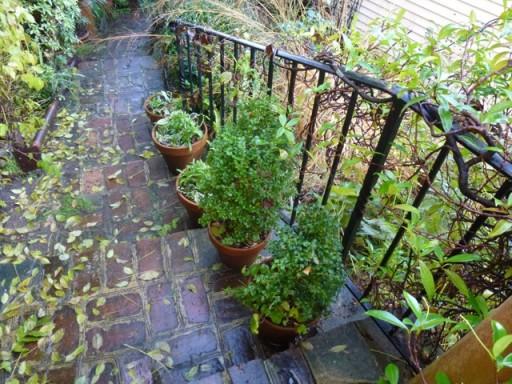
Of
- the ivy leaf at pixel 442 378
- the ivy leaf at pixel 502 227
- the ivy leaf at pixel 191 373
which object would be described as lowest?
the ivy leaf at pixel 191 373

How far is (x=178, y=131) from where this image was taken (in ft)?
8.11

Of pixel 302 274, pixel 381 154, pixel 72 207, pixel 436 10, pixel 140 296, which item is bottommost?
pixel 72 207

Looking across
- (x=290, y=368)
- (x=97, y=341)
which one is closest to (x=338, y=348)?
(x=290, y=368)

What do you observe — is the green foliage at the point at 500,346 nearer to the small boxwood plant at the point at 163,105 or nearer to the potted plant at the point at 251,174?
the potted plant at the point at 251,174

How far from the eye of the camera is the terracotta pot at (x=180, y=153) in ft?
7.84

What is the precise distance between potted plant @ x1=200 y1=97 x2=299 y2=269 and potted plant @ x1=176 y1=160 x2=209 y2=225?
419 mm

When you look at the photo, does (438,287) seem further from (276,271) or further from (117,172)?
(117,172)

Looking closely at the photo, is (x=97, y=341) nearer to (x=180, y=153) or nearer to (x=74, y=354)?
(x=74, y=354)

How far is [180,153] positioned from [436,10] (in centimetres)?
463

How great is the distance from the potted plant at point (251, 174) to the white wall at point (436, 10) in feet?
11.5

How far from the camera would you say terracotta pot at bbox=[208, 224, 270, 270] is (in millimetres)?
1655

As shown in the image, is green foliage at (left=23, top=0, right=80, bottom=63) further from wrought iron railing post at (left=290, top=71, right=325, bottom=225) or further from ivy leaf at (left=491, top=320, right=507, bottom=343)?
ivy leaf at (left=491, top=320, right=507, bottom=343)

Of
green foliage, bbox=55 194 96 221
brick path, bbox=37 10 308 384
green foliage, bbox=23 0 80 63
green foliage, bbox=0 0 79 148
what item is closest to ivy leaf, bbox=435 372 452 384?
brick path, bbox=37 10 308 384

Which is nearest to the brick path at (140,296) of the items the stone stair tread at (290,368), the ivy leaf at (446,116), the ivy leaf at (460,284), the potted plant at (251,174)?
the stone stair tread at (290,368)
